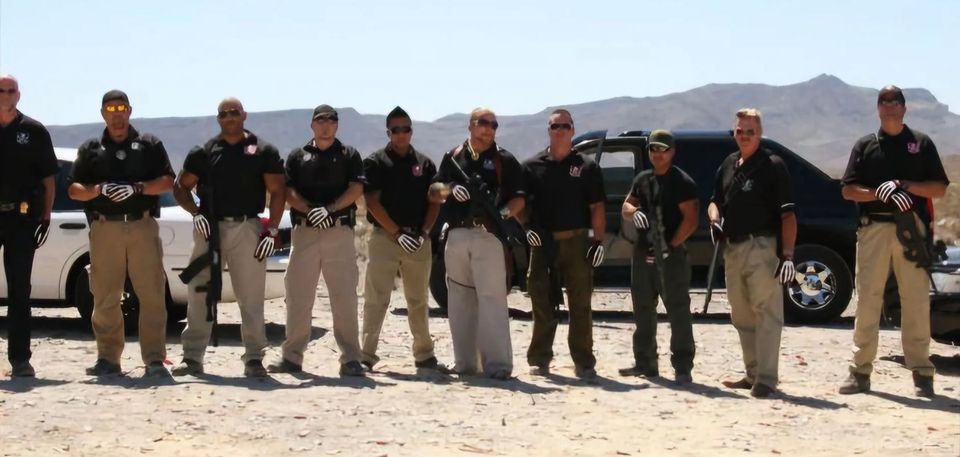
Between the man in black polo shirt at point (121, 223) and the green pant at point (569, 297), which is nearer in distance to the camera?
the man in black polo shirt at point (121, 223)

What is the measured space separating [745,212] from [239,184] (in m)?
3.41

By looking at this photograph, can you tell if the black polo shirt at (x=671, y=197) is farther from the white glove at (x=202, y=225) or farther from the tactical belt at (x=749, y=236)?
the white glove at (x=202, y=225)

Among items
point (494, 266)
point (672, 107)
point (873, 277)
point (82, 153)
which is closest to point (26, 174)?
point (82, 153)

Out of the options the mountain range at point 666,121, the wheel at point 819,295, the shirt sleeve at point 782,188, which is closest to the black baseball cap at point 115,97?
the shirt sleeve at point 782,188

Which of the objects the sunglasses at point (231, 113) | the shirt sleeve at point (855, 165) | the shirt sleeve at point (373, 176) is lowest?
the shirt sleeve at point (373, 176)

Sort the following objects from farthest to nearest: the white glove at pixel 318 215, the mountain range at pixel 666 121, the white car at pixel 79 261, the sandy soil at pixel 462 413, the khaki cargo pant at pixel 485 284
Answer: the mountain range at pixel 666 121
the white car at pixel 79 261
the khaki cargo pant at pixel 485 284
the white glove at pixel 318 215
the sandy soil at pixel 462 413

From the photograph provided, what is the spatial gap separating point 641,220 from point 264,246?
2601 mm

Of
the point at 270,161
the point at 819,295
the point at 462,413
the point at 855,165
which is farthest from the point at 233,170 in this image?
the point at 819,295

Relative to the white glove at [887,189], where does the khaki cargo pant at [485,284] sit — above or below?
below

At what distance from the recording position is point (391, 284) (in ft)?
34.0

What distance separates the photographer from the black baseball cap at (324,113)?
390 inches

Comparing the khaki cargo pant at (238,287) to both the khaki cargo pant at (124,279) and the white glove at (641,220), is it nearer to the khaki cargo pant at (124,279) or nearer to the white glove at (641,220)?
the khaki cargo pant at (124,279)

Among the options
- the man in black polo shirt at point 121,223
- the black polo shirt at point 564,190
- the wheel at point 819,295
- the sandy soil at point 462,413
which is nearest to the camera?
the sandy soil at point 462,413

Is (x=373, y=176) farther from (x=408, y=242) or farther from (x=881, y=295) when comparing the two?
(x=881, y=295)
